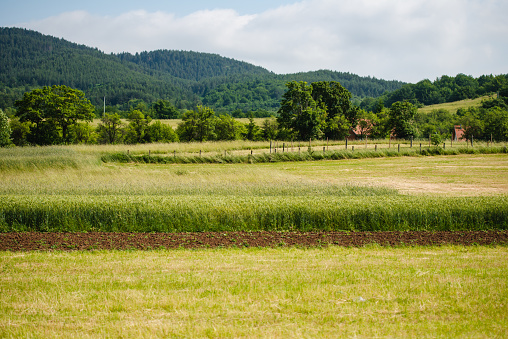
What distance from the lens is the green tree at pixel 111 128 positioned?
73500 mm

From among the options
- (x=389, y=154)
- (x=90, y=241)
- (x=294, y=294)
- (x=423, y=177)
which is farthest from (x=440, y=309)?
(x=389, y=154)

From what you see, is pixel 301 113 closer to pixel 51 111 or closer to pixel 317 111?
pixel 317 111

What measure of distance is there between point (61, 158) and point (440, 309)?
100ft

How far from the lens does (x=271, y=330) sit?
622 centimetres

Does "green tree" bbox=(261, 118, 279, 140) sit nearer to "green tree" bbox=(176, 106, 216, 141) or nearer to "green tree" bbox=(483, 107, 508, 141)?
"green tree" bbox=(176, 106, 216, 141)

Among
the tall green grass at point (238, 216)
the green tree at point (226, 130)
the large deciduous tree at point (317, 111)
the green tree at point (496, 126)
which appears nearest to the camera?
the tall green grass at point (238, 216)

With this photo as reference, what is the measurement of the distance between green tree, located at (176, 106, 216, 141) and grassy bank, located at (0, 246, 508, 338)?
211 feet

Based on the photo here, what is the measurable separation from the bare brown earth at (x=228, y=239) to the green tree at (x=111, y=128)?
208 ft

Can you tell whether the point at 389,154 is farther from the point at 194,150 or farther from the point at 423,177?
the point at 194,150

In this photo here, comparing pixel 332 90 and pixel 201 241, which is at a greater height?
pixel 332 90

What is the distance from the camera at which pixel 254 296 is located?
7.56 metres

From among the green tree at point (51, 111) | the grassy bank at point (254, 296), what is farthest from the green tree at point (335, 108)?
the grassy bank at point (254, 296)

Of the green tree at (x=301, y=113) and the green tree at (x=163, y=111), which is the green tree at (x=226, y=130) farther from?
the green tree at (x=163, y=111)

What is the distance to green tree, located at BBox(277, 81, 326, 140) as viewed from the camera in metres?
70.6
